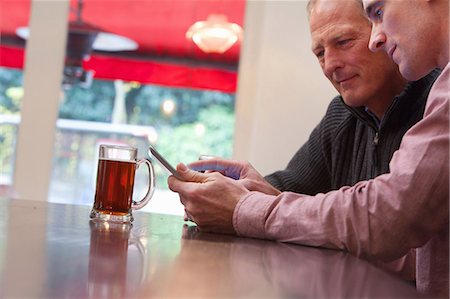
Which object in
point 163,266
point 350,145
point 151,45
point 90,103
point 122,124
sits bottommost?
point 163,266

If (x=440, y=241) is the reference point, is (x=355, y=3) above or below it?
above

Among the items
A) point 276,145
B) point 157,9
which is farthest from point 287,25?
point 157,9

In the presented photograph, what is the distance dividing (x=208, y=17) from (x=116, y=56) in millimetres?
598

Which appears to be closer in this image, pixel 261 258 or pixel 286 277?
pixel 286 277

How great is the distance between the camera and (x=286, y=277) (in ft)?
2.52

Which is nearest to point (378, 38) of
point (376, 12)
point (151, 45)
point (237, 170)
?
point (376, 12)

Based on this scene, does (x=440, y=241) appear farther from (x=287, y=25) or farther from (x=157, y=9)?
(x=157, y=9)

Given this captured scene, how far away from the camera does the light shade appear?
3.60m

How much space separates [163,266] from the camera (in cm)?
77

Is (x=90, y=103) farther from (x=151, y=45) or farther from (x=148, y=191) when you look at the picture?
(x=148, y=191)

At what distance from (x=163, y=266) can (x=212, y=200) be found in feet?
1.60

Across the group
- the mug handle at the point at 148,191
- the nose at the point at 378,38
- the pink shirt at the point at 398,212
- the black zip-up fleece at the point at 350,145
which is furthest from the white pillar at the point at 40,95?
the pink shirt at the point at 398,212

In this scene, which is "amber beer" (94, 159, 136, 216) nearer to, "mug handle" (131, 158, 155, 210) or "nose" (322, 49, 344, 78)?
"mug handle" (131, 158, 155, 210)

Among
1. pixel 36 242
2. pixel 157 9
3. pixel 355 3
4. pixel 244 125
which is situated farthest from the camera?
pixel 157 9
